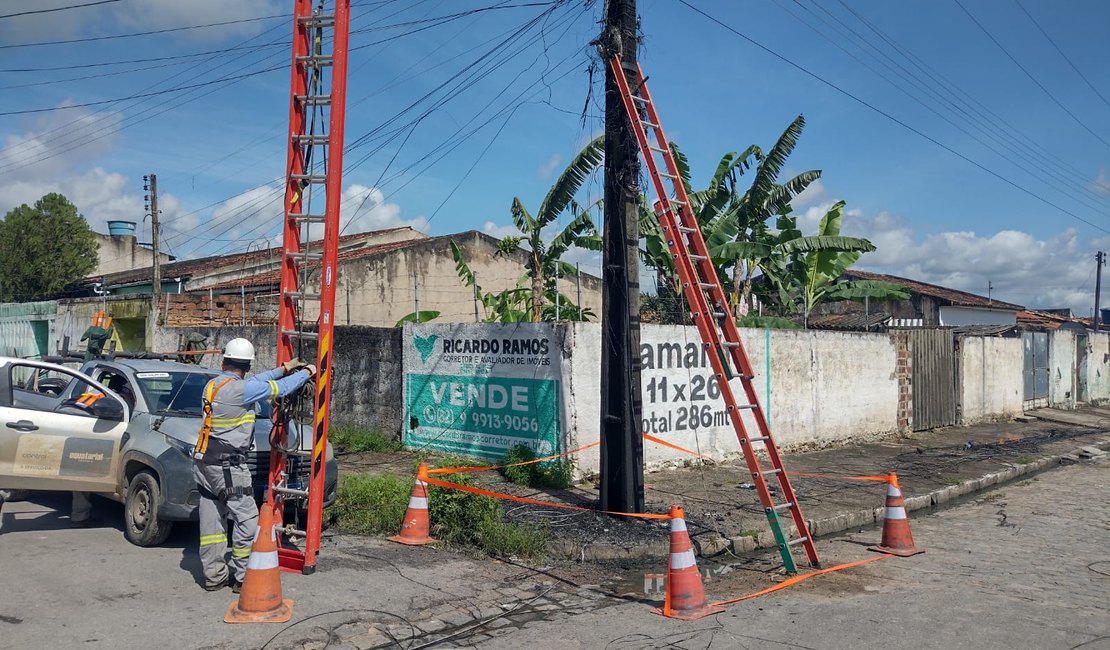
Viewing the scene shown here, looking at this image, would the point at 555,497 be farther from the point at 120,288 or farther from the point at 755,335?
the point at 120,288

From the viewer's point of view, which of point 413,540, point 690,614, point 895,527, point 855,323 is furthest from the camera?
point 855,323

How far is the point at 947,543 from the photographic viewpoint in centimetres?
873

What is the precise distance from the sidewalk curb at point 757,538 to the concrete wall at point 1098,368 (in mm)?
18537

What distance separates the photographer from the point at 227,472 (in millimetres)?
6438

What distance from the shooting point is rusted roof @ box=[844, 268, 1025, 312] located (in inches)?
1315

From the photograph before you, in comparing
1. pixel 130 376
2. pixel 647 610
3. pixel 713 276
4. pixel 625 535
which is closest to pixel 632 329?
pixel 713 276

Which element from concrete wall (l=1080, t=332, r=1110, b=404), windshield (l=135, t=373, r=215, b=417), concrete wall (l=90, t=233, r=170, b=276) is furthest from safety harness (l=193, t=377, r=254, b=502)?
concrete wall (l=90, t=233, r=170, b=276)

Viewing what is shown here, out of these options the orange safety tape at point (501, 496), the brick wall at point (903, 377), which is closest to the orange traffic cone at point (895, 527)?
the orange safety tape at point (501, 496)

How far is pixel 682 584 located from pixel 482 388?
20.1 feet

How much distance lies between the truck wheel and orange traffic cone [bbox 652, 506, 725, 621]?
14.6 ft

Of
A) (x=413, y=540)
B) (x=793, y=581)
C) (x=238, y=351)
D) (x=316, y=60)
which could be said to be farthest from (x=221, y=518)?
(x=793, y=581)

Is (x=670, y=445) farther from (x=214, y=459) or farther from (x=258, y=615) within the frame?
(x=258, y=615)

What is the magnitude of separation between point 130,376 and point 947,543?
8659 millimetres

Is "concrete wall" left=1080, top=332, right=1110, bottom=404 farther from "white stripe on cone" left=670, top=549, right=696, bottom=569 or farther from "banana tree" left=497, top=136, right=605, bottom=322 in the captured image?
"white stripe on cone" left=670, top=549, right=696, bottom=569
